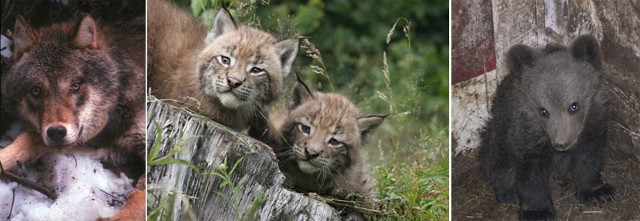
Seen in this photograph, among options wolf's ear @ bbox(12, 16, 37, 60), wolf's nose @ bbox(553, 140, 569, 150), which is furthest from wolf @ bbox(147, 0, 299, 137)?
wolf's nose @ bbox(553, 140, 569, 150)

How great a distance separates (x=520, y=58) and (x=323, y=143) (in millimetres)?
1129

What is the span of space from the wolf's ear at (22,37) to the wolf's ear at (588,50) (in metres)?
3.22

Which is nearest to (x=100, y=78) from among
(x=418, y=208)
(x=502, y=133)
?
(x=418, y=208)

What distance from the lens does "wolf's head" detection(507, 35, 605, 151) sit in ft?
15.8

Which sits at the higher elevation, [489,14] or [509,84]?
[489,14]

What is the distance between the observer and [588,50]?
4867mm

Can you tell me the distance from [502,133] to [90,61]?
2.51 meters

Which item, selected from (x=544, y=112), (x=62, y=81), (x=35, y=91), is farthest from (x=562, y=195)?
(x=35, y=91)

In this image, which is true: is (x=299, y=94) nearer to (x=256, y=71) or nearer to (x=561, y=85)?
(x=256, y=71)

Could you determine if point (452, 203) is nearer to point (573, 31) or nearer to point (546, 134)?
point (546, 134)

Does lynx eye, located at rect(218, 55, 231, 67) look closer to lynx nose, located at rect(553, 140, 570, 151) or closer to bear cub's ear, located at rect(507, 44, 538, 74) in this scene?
bear cub's ear, located at rect(507, 44, 538, 74)

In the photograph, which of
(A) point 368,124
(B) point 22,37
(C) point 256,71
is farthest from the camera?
(B) point 22,37

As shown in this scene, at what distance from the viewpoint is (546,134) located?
4867 millimetres

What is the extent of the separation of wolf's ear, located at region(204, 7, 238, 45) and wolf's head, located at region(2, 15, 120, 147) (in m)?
0.75
